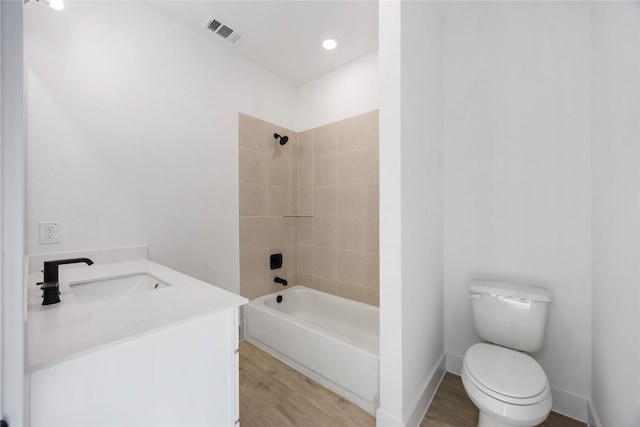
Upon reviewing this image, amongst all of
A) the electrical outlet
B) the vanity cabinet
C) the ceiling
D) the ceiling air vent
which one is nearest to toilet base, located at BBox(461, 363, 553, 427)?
the vanity cabinet

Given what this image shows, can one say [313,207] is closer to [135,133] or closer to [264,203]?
[264,203]

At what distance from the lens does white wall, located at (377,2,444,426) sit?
1.26 meters

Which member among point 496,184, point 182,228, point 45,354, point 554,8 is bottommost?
point 45,354

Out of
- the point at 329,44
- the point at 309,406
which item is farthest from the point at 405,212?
the point at 329,44

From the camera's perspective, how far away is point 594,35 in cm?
138

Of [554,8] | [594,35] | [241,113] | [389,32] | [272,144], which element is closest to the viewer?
[389,32]

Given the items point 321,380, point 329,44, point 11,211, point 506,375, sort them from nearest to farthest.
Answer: point 11,211
point 506,375
point 321,380
point 329,44

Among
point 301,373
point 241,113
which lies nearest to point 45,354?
point 301,373

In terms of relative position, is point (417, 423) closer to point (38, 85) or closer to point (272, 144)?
point (272, 144)

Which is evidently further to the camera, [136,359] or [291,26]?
[291,26]

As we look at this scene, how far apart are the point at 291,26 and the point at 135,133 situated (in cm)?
138

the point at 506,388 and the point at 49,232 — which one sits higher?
the point at 49,232

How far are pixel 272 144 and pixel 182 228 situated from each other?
1.18m

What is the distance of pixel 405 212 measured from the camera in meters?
1.29
